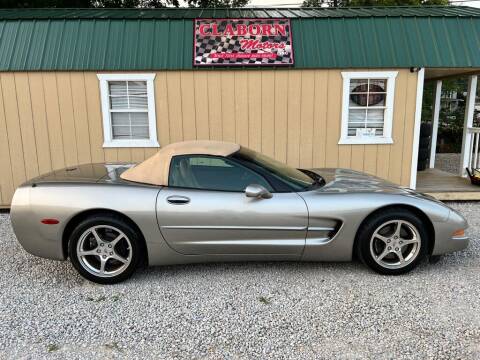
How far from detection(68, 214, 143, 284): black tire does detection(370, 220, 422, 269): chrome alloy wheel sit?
229cm

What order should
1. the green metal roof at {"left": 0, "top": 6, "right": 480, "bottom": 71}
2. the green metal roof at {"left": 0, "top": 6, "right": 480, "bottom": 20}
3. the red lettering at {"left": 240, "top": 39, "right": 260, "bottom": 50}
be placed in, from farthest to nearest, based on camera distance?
the green metal roof at {"left": 0, "top": 6, "right": 480, "bottom": 20} → the red lettering at {"left": 240, "top": 39, "right": 260, "bottom": 50} → the green metal roof at {"left": 0, "top": 6, "right": 480, "bottom": 71}

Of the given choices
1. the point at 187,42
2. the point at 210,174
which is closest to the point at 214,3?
the point at 187,42

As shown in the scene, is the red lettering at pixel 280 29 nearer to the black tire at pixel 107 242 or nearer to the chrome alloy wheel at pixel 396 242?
the chrome alloy wheel at pixel 396 242

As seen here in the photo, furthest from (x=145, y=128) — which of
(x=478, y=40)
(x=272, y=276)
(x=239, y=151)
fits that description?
(x=478, y=40)

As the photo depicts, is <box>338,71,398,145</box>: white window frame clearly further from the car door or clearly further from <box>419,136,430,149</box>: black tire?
the car door

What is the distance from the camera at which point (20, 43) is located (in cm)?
618

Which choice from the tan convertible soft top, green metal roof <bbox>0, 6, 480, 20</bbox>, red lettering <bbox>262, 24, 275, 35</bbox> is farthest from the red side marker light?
red lettering <bbox>262, 24, 275, 35</bbox>

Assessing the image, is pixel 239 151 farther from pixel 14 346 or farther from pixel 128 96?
pixel 128 96

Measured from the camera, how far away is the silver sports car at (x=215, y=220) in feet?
11.4

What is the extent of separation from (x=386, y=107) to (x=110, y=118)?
4867 mm

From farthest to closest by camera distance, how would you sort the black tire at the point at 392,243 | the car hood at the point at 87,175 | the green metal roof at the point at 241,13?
the green metal roof at the point at 241,13 → the car hood at the point at 87,175 → the black tire at the point at 392,243

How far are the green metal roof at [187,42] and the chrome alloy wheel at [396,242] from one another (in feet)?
11.6

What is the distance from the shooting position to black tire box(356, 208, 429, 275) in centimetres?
358

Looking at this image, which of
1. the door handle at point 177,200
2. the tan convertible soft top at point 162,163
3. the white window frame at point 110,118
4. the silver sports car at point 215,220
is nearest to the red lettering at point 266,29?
the white window frame at point 110,118
